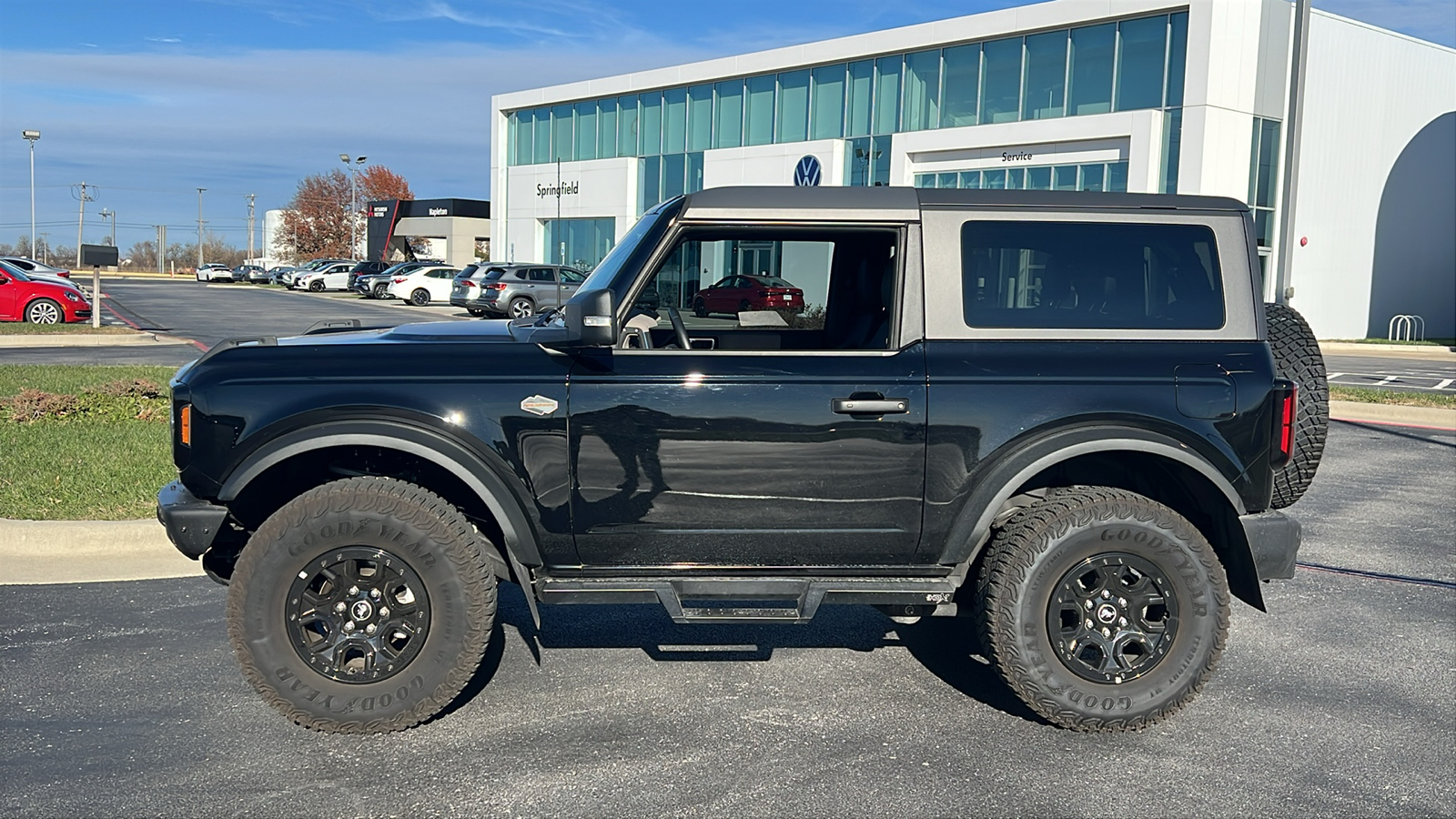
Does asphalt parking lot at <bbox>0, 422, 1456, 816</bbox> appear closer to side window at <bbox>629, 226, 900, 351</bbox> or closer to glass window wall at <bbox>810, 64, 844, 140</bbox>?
side window at <bbox>629, 226, 900, 351</bbox>

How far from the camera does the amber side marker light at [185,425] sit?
168 inches

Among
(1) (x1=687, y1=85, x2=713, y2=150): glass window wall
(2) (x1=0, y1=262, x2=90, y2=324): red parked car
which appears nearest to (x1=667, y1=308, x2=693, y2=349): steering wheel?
(2) (x1=0, y1=262, x2=90, y2=324): red parked car

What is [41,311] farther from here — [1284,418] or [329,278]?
[329,278]

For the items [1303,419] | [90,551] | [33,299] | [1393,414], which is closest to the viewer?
[1303,419]

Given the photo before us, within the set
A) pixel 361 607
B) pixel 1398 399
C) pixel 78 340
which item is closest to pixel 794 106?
pixel 78 340

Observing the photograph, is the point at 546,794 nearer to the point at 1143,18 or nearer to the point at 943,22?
the point at 1143,18

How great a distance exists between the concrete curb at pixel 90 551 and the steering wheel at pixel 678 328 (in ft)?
10.4

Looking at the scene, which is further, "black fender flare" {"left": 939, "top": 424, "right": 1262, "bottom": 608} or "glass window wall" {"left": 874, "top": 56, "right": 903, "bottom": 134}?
"glass window wall" {"left": 874, "top": 56, "right": 903, "bottom": 134}

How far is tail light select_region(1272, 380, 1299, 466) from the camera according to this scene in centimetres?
442

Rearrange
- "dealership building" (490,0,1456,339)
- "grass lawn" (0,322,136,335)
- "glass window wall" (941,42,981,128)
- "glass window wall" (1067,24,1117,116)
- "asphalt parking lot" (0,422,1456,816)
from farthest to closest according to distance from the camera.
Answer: "glass window wall" (941,42,981,128)
"glass window wall" (1067,24,1117,116)
"dealership building" (490,0,1456,339)
"grass lawn" (0,322,136,335)
"asphalt parking lot" (0,422,1456,816)

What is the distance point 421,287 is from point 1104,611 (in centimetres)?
→ 4329

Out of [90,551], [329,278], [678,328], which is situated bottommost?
[90,551]

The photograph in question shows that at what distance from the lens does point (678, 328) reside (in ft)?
15.9

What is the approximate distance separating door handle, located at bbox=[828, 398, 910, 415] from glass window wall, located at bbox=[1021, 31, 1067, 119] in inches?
1274
